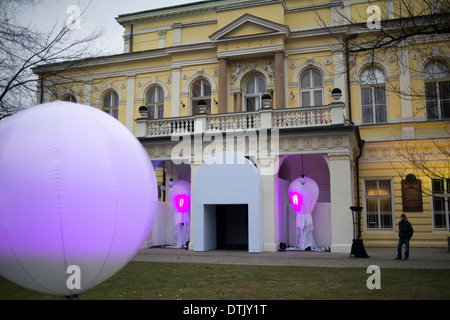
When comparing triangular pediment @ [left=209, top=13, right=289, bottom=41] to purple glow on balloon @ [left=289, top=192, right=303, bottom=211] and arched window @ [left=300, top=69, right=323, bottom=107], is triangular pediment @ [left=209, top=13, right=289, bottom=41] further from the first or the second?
purple glow on balloon @ [left=289, top=192, right=303, bottom=211]

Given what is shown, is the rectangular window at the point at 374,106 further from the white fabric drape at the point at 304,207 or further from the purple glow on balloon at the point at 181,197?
the purple glow on balloon at the point at 181,197

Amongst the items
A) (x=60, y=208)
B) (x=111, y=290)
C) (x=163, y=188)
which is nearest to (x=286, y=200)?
(x=163, y=188)

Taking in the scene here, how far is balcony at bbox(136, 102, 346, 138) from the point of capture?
1855 centimetres

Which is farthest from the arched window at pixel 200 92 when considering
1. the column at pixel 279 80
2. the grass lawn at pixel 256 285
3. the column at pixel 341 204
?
the grass lawn at pixel 256 285

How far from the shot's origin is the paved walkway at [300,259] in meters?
14.1

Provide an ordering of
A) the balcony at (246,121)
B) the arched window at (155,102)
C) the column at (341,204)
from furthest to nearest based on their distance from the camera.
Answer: the arched window at (155,102) < the balcony at (246,121) < the column at (341,204)

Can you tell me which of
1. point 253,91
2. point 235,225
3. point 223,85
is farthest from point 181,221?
point 253,91

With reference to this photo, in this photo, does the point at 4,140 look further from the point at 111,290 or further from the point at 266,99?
the point at 266,99

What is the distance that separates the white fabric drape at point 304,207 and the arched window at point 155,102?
438 inches

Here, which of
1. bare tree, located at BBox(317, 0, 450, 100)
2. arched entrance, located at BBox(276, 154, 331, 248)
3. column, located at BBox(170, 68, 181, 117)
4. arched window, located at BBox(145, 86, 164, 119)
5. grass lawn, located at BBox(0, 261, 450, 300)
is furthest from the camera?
arched window, located at BBox(145, 86, 164, 119)

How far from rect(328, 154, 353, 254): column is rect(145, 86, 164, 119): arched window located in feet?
40.8

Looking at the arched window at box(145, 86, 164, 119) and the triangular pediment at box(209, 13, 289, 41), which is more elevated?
the triangular pediment at box(209, 13, 289, 41)

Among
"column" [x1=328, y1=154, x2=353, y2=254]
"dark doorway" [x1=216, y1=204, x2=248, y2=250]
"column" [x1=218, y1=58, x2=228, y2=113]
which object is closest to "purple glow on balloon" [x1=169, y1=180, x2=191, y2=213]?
"dark doorway" [x1=216, y1=204, x2=248, y2=250]
